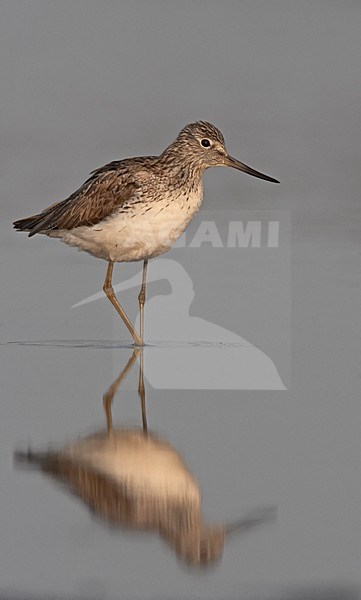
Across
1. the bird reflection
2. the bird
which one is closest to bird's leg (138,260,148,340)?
the bird

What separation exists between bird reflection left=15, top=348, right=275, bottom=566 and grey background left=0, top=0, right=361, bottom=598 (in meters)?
0.07

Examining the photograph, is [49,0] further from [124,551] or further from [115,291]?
[124,551]

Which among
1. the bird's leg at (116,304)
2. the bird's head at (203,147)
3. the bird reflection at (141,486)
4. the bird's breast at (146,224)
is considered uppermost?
the bird's head at (203,147)

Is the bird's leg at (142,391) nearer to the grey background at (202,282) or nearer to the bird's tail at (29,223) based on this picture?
the grey background at (202,282)

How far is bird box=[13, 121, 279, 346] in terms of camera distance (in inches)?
313

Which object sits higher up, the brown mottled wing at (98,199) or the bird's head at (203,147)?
the bird's head at (203,147)

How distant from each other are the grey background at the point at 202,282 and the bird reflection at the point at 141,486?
0.07 metres

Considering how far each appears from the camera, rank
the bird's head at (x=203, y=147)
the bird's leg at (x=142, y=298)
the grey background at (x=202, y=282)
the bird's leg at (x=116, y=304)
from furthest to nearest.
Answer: the bird's head at (x=203, y=147), the bird's leg at (x=142, y=298), the bird's leg at (x=116, y=304), the grey background at (x=202, y=282)

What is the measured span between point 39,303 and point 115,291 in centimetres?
81

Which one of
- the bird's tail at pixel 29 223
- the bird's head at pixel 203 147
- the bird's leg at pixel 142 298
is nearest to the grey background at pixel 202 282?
the bird's leg at pixel 142 298

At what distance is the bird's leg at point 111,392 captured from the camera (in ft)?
18.9

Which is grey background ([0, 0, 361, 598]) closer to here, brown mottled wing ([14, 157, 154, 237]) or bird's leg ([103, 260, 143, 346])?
bird's leg ([103, 260, 143, 346])

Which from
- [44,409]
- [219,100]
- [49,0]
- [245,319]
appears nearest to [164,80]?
[219,100]

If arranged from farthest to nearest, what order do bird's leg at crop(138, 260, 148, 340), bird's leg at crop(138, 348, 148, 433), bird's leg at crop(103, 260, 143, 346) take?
bird's leg at crop(138, 260, 148, 340)
bird's leg at crop(103, 260, 143, 346)
bird's leg at crop(138, 348, 148, 433)
